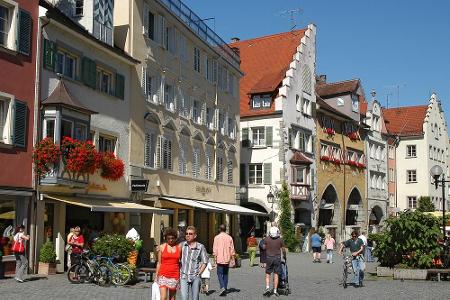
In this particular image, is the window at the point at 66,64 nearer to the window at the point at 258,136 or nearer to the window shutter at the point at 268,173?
the window shutter at the point at 268,173

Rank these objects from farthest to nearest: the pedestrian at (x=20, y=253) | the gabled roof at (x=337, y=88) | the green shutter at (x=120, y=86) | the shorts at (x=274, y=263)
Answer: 1. the gabled roof at (x=337, y=88)
2. the green shutter at (x=120, y=86)
3. the pedestrian at (x=20, y=253)
4. the shorts at (x=274, y=263)

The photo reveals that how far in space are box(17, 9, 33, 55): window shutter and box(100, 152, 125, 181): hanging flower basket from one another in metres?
4.87

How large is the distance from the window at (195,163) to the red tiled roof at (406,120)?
39841 millimetres

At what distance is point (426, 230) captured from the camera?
2200cm

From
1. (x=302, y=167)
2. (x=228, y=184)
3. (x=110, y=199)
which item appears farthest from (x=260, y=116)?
(x=110, y=199)

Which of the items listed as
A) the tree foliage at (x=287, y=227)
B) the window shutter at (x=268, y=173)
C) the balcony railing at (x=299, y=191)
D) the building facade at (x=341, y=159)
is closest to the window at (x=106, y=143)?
the tree foliage at (x=287, y=227)

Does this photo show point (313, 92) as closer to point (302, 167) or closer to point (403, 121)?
point (302, 167)

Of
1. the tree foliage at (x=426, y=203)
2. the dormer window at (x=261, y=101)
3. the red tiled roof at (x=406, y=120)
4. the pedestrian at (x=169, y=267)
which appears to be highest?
the red tiled roof at (x=406, y=120)

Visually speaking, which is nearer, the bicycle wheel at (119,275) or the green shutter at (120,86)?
the bicycle wheel at (119,275)

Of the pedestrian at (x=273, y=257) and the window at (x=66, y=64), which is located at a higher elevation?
the window at (x=66, y=64)

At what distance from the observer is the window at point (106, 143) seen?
26.4 meters

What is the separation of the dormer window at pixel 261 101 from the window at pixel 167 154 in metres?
17.1

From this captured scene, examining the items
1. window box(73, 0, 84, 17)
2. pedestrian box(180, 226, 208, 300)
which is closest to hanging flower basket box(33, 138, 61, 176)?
window box(73, 0, 84, 17)

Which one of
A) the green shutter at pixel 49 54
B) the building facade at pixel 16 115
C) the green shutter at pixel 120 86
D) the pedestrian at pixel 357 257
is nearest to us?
the pedestrian at pixel 357 257
